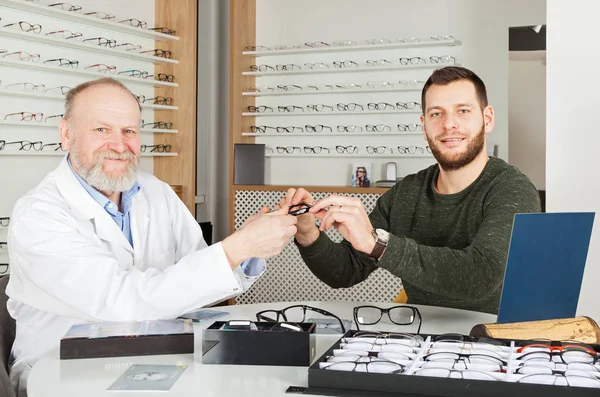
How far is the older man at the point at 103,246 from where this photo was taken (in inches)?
67.5

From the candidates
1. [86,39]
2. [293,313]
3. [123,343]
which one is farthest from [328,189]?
[123,343]

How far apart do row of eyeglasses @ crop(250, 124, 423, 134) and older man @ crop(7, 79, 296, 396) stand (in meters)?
3.29

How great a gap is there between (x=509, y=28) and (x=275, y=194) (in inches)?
86.1

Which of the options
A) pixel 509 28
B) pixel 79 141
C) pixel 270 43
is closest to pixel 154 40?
pixel 270 43

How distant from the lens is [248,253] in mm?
1790

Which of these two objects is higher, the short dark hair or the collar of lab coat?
the short dark hair

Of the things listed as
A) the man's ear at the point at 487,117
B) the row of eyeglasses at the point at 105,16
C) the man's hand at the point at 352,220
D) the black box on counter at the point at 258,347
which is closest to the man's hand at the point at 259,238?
the man's hand at the point at 352,220

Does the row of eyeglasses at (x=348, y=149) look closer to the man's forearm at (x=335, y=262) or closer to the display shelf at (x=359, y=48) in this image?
the display shelf at (x=359, y=48)

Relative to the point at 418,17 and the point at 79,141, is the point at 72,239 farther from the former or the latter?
the point at 418,17

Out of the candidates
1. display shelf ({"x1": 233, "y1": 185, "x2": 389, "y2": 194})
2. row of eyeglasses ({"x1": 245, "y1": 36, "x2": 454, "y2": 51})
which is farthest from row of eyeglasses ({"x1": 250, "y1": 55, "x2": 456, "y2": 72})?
display shelf ({"x1": 233, "y1": 185, "x2": 389, "y2": 194})

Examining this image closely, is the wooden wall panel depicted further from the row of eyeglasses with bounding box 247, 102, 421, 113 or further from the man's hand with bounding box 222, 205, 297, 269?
the man's hand with bounding box 222, 205, 297, 269

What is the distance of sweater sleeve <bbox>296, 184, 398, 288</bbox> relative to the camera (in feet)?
7.48

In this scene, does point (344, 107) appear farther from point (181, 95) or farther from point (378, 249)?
point (378, 249)

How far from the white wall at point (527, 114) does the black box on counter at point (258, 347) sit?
159 inches
